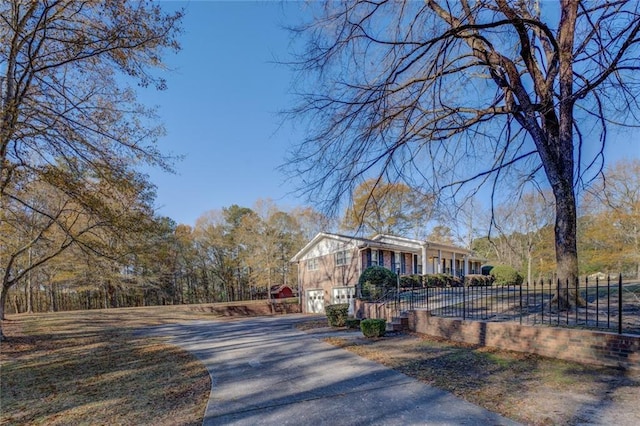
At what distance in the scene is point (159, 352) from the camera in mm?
9242

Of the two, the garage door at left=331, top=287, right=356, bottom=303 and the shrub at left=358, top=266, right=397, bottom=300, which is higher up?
the shrub at left=358, top=266, right=397, bottom=300

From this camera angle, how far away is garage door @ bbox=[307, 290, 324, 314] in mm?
24547

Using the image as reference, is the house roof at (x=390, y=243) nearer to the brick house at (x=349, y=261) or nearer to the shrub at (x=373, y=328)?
the brick house at (x=349, y=261)

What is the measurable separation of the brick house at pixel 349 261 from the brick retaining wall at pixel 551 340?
Result: 12.8m

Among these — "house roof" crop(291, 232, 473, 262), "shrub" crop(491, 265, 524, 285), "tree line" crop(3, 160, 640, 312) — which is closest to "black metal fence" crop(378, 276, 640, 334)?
"tree line" crop(3, 160, 640, 312)

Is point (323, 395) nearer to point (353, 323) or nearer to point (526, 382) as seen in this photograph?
point (526, 382)

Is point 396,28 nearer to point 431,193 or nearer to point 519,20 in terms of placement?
point 519,20

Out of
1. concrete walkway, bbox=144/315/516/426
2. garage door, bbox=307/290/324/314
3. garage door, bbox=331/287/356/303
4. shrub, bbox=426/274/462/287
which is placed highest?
concrete walkway, bbox=144/315/516/426

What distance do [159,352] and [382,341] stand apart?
582 centimetres

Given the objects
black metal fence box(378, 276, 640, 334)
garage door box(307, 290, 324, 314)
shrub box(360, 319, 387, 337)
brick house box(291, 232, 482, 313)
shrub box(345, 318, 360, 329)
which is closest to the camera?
black metal fence box(378, 276, 640, 334)

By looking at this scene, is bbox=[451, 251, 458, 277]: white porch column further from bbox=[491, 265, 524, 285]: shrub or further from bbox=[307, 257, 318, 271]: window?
bbox=[307, 257, 318, 271]: window

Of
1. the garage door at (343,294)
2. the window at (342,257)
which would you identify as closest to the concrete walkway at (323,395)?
the garage door at (343,294)

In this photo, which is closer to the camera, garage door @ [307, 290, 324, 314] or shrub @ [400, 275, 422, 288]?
shrub @ [400, 275, 422, 288]

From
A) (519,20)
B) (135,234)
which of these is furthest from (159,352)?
(519,20)
